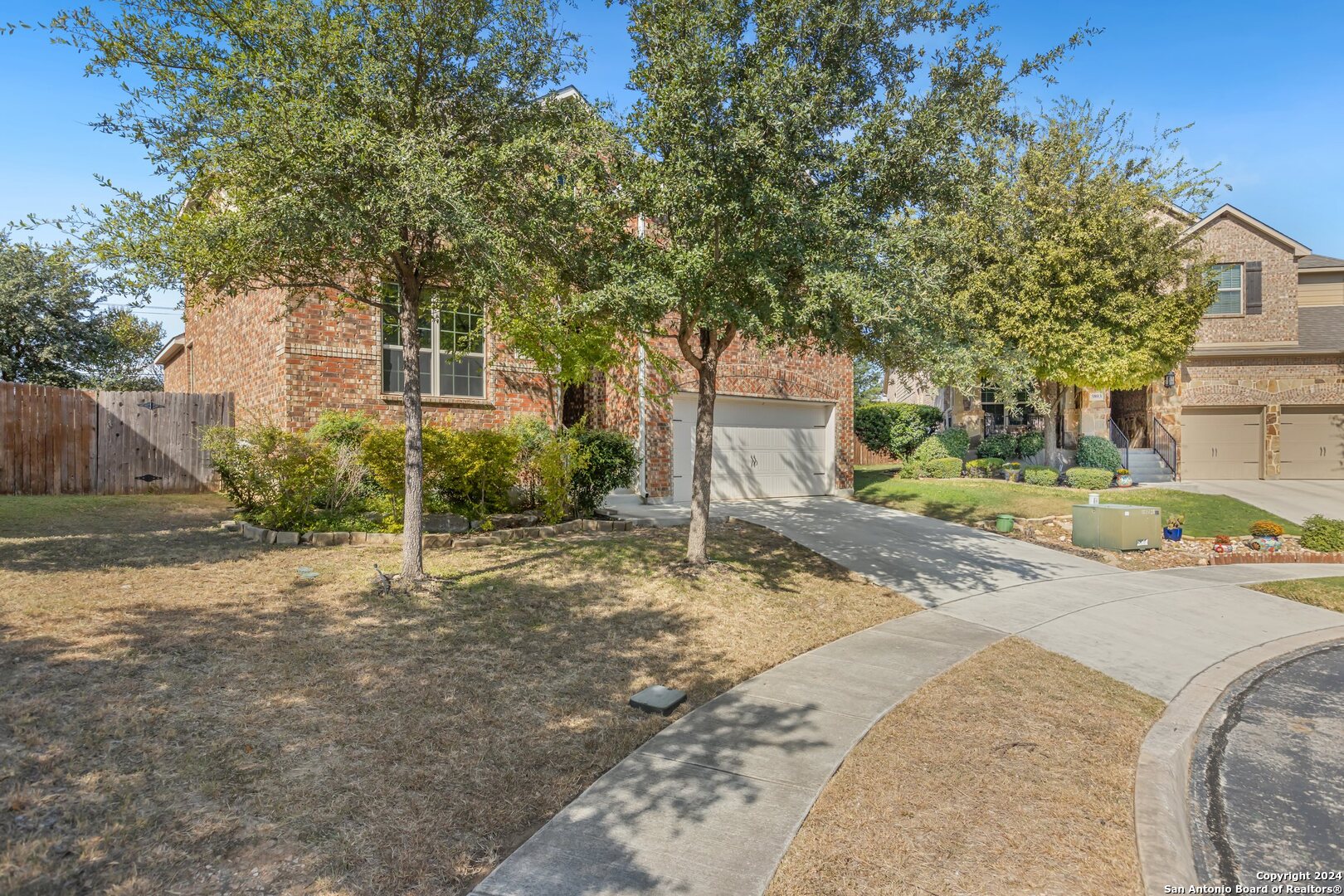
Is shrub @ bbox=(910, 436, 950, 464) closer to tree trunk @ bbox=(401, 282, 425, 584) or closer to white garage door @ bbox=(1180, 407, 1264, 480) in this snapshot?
white garage door @ bbox=(1180, 407, 1264, 480)

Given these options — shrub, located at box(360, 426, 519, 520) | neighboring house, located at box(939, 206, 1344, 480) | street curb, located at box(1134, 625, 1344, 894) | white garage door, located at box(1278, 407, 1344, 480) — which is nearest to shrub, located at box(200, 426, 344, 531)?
shrub, located at box(360, 426, 519, 520)

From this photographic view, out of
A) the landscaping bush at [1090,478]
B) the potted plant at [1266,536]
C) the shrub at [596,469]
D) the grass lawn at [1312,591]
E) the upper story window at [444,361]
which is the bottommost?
the grass lawn at [1312,591]

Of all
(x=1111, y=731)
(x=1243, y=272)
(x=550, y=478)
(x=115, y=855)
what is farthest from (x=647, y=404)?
(x=1243, y=272)

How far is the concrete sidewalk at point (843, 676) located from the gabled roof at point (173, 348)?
55.0 ft

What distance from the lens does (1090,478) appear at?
18.3 metres

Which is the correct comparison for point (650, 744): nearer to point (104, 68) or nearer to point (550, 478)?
point (550, 478)

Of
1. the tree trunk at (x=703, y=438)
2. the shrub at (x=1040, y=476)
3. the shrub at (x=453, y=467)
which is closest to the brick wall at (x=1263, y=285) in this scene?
the shrub at (x=1040, y=476)

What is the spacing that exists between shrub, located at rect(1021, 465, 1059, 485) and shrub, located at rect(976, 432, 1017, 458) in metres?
3.51

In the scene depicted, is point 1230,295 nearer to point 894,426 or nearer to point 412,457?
point 894,426

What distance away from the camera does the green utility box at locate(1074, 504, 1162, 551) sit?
1267cm

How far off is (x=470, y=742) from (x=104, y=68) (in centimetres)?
661

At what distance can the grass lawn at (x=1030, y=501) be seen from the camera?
15156mm

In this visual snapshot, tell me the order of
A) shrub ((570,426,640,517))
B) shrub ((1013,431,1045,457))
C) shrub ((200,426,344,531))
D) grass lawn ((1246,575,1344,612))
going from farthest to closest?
1. shrub ((1013,431,1045,457))
2. shrub ((570,426,640,517))
3. grass lawn ((1246,575,1344,612))
4. shrub ((200,426,344,531))

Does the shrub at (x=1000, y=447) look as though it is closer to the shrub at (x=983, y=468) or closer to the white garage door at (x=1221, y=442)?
the shrub at (x=983, y=468)
